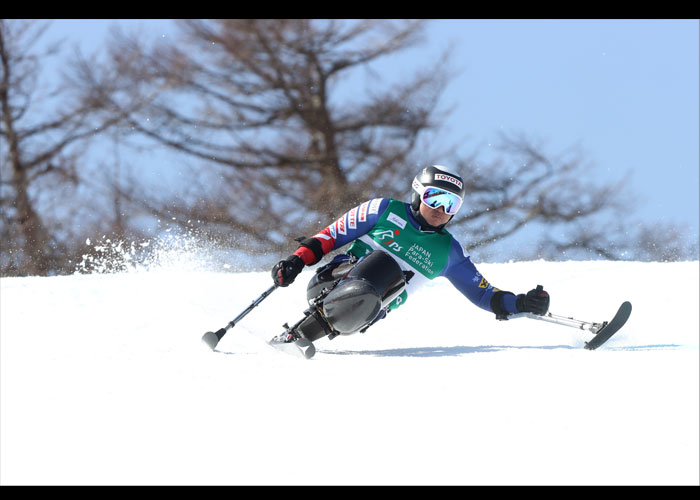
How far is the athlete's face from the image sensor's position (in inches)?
228

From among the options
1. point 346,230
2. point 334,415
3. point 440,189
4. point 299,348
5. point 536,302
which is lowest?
point 334,415

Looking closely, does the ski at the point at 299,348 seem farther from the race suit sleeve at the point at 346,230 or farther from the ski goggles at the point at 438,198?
the ski goggles at the point at 438,198

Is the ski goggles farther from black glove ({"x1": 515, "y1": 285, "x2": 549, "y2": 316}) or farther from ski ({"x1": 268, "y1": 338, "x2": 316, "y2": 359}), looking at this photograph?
ski ({"x1": 268, "y1": 338, "x2": 316, "y2": 359})

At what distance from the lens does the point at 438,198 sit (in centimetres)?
574

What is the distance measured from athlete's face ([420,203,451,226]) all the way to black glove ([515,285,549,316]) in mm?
811

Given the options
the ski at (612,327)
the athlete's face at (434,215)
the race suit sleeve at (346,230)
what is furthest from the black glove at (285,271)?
the ski at (612,327)

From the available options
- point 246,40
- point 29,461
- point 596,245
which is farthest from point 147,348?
point 246,40

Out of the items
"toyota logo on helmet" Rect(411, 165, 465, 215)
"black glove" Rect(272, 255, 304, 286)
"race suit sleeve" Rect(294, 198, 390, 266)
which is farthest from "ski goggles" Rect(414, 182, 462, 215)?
"black glove" Rect(272, 255, 304, 286)

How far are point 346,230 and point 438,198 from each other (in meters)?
0.71

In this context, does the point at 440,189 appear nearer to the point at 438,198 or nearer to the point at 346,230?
the point at 438,198

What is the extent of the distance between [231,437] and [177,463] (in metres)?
0.29

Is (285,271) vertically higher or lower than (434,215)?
lower

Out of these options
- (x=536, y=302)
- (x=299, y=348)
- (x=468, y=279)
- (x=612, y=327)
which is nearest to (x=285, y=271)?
(x=299, y=348)

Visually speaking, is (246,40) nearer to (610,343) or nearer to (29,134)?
(29,134)
